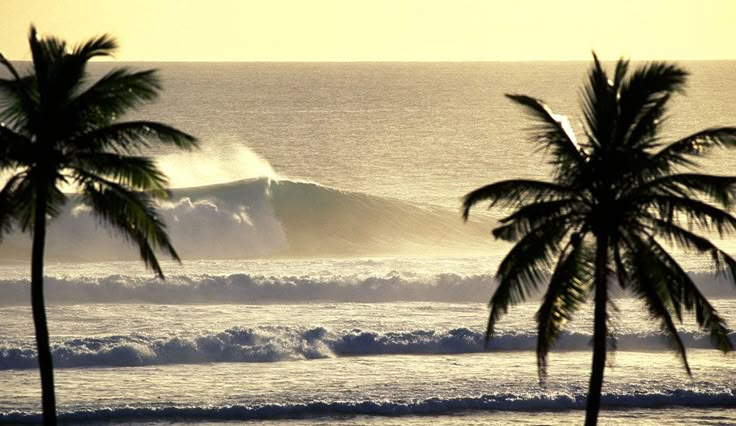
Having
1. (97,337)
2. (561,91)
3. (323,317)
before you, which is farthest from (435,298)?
(561,91)

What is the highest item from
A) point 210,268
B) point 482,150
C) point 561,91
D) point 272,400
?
point 561,91

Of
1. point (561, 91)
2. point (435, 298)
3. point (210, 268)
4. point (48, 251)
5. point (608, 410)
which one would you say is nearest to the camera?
point (608, 410)

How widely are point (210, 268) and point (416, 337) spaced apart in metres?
12.7

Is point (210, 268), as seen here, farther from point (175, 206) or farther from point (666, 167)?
point (666, 167)

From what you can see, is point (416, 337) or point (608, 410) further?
point (416, 337)

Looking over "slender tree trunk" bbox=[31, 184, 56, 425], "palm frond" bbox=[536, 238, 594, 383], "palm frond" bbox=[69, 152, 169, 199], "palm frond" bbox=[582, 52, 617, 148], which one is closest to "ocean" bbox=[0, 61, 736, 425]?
"palm frond" bbox=[582, 52, 617, 148]

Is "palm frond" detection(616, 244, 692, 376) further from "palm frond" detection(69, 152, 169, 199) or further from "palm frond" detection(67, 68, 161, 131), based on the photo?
"palm frond" detection(67, 68, 161, 131)

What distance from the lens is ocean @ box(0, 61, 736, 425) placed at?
21.6 metres

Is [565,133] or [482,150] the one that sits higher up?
[482,150]

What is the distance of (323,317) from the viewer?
30.3 m

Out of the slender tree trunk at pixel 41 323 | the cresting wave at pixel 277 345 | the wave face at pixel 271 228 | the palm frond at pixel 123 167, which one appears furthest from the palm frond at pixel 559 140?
the wave face at pixel 271 228

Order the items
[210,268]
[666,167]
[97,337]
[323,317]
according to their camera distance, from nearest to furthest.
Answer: [666,167] → [97,337] → [323,317] → [210,268]

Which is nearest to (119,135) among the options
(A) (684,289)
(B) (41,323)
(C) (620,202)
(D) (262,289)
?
(B) (41,323)

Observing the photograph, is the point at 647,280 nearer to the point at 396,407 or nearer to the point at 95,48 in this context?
the point at 95,48
